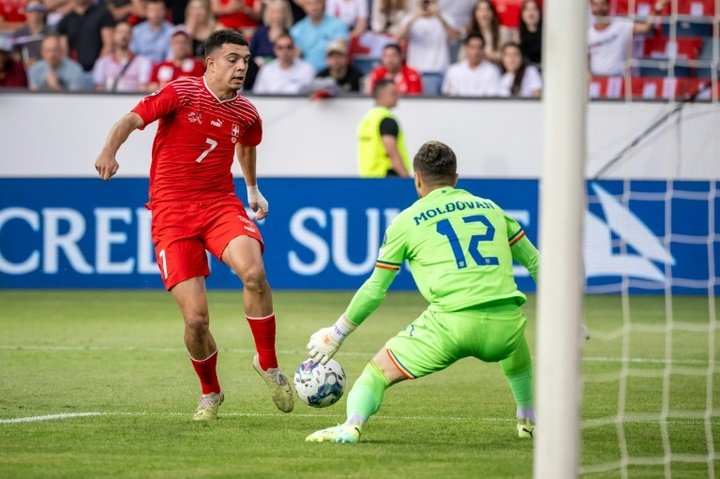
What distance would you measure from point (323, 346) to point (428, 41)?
1222cm

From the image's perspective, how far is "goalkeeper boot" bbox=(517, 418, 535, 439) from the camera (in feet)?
22.9

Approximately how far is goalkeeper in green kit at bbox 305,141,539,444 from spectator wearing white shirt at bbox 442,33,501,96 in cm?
1138

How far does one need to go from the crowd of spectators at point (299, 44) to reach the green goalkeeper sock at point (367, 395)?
11.3 meters

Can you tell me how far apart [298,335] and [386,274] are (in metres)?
5.67

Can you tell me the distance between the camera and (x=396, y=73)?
17.6 meters

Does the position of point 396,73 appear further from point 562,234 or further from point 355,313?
point 562,234

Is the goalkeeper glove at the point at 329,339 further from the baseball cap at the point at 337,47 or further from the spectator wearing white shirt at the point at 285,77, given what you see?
the spectator wearing white shirt at the point at 285,77

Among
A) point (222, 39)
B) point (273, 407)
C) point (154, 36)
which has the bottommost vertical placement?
point (273, 407)

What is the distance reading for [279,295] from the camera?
1559cm

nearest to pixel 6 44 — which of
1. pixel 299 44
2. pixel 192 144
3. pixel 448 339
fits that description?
pixel 299 44

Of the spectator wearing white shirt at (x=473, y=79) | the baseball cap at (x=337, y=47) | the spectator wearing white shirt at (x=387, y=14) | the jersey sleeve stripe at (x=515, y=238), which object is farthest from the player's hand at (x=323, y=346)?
the spectator wearing white shirt at (x=387, y=14)

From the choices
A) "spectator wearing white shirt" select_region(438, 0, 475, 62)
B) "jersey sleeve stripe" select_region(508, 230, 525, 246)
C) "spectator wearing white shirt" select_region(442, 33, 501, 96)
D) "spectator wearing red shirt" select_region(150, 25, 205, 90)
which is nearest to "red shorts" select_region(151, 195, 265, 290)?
"jersey sleeve stripe" select_region(508, 230, 525, 246)

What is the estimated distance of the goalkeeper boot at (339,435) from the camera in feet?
21.5

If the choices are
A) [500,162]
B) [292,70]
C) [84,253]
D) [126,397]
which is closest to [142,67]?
[292,70]
